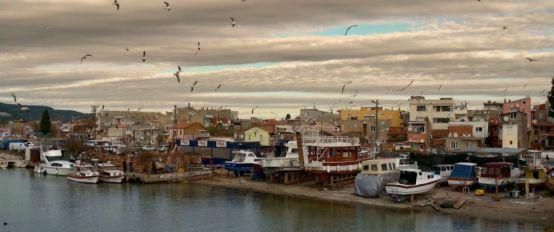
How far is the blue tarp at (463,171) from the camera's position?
125ft

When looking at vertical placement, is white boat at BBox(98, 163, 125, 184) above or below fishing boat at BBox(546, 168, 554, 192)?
below

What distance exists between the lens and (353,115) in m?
77.5

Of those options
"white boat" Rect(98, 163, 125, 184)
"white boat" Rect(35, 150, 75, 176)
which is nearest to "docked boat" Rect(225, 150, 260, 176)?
"white boat" Rect(98, 163, 125, 184)

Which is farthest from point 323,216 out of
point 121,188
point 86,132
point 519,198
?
point 86,132

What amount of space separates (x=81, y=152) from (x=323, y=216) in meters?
40.0

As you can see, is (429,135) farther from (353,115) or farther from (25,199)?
(25,199)

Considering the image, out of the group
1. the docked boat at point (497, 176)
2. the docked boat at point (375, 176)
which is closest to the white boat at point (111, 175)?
the docked boat at point (375, 176)

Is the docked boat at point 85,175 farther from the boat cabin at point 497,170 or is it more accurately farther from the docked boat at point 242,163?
the boat cabin at point 497,170

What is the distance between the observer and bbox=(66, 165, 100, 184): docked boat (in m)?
51.7

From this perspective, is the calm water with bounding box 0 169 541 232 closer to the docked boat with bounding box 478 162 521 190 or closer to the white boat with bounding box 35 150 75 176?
the docked boat with bounding box 478 162 521 190

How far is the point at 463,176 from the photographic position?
38219 millimetres

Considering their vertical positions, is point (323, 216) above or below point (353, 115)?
below

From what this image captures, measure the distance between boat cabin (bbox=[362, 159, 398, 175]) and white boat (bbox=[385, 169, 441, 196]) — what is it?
2216 mm

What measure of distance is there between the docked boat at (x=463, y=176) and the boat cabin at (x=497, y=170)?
2.40 ft
